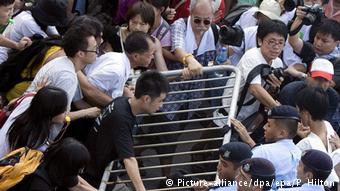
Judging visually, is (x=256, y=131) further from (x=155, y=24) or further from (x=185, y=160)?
(x=155, y=24)

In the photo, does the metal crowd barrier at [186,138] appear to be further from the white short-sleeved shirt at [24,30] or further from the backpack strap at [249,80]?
the white short-sleeved shirt at [24,30]

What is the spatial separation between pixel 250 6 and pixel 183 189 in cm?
313

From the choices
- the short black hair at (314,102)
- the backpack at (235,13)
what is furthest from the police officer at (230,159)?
the backpack at (235,13)

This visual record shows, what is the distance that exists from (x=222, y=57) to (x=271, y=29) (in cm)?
69

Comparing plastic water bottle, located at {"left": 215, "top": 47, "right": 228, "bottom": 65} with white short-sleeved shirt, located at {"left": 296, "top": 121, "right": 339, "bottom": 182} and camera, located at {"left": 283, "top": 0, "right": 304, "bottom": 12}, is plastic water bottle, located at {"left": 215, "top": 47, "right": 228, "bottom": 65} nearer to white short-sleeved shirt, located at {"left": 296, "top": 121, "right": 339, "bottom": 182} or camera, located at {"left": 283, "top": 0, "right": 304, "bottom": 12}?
camera, located at {"left": 283, "top": 0, "right": 304, "bottom": 12}

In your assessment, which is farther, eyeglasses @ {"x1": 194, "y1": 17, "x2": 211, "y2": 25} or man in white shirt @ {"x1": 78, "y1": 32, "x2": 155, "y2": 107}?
eyeglasses @ {"x1": 194, "y1": 17, "x2": 211, "y2": 25}

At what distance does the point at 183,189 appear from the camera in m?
7.16

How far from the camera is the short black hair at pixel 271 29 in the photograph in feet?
26.2

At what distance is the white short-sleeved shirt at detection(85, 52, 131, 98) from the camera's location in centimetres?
728

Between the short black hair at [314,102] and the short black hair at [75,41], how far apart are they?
1.86 meters

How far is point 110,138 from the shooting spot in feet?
22.5

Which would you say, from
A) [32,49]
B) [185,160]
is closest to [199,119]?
[185,160]

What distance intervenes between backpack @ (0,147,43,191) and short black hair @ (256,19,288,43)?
9.12ft

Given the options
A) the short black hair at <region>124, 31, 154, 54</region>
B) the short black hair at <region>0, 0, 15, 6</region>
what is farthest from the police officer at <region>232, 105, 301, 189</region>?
the short black hair at <region>0, 0, 15, 6</region>
